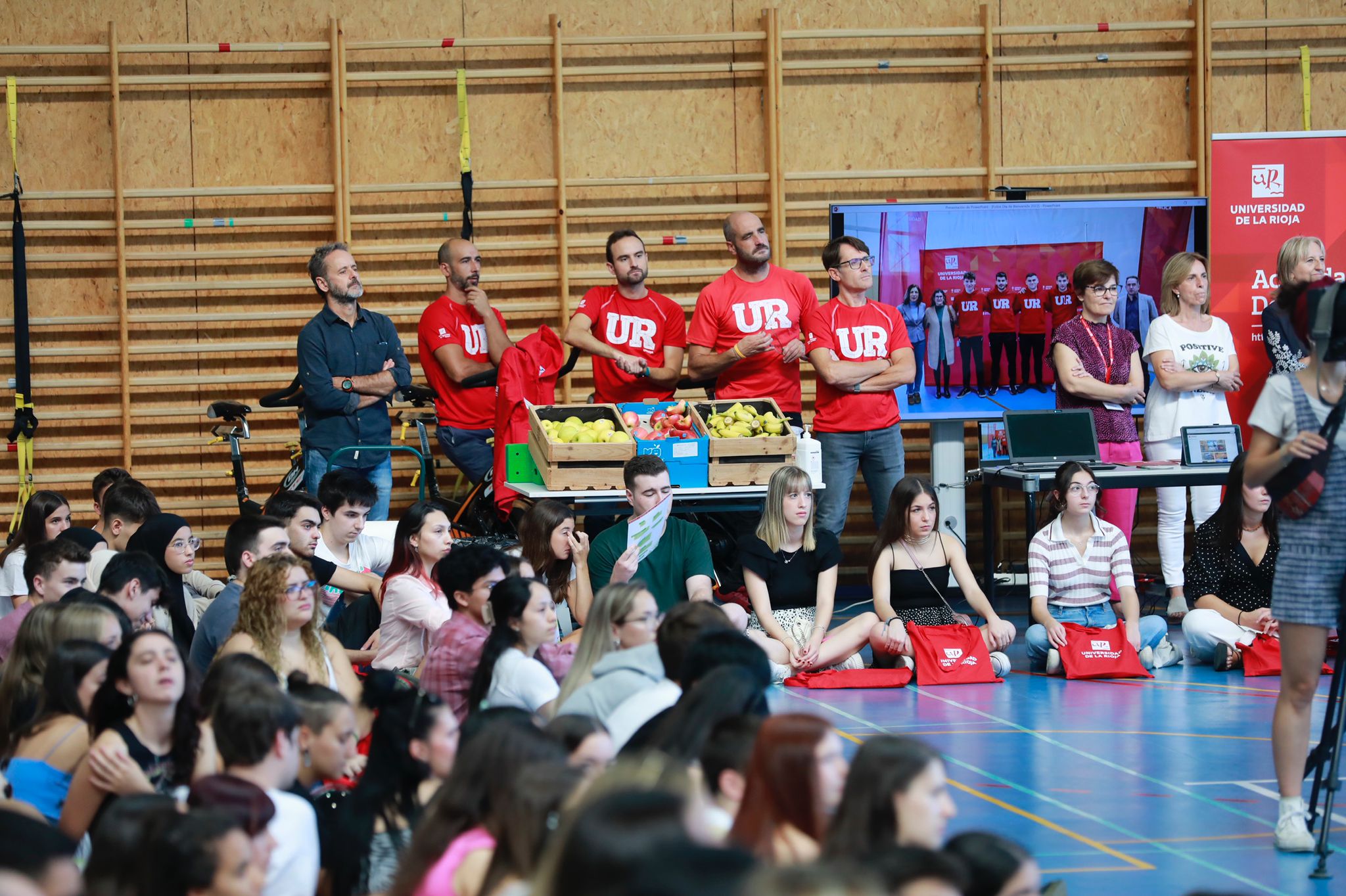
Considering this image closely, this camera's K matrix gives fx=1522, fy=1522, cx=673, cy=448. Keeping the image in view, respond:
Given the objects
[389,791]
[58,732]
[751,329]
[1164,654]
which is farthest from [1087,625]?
[58,732]

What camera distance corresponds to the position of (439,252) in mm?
8773

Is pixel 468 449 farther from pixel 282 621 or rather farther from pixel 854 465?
pixel 282 621

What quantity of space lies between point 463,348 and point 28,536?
2.91m

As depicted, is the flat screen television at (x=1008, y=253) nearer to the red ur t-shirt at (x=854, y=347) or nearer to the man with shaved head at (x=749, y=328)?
the red ur t-shirt at (x=854, y=347)

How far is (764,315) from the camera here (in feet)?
26.9

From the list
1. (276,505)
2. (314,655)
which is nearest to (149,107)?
(276,505)

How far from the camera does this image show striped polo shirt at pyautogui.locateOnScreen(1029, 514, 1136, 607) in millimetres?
7066

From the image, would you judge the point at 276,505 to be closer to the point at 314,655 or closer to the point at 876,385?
the point at 314,655

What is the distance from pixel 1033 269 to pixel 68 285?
240 inches

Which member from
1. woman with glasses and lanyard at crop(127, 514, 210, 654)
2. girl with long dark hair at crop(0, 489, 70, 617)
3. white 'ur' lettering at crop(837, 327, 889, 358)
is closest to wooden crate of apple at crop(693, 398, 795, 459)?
white 'ur' lettering at crop(837, 327, 889, 358)

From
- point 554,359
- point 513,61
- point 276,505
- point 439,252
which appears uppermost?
point 513,61

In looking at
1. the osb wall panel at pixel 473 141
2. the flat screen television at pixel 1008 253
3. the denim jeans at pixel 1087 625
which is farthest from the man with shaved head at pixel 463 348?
the denim jeans at pixel 1087 625

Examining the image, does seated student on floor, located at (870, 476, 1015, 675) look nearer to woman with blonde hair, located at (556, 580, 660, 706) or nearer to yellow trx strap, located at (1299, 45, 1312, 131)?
woman with blonde hair, located at (556, 580, 660, 706)

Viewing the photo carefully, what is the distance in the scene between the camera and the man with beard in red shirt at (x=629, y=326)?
8359 millimetres
